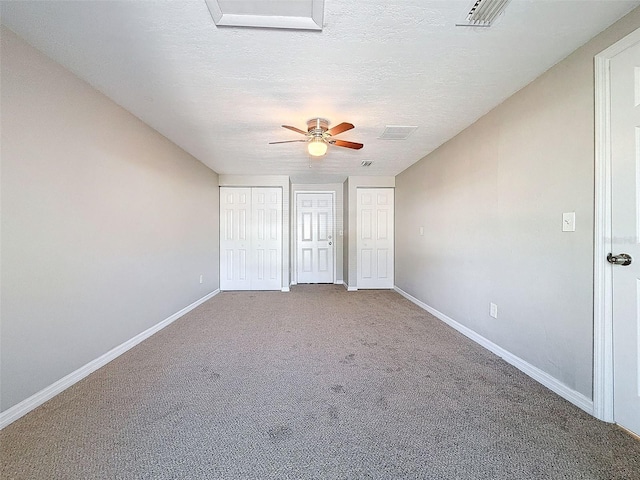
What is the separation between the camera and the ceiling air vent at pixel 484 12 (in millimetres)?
1287

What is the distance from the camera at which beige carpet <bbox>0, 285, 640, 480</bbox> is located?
1184 millimetres

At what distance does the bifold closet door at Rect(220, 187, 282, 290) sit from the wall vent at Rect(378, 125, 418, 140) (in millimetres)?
2458

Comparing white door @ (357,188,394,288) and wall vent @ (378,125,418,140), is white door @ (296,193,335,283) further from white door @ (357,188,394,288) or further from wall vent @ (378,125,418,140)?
wall vent @ (378,125,418,140)

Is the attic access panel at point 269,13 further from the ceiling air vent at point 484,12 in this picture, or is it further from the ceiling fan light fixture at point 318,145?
the ceiling fan light fixture at point 318,145

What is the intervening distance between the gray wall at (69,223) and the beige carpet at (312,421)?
0.33m

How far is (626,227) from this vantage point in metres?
1.39

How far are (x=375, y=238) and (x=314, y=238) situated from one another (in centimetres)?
137

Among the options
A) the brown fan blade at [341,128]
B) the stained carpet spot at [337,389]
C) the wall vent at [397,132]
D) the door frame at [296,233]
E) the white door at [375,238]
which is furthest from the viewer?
the door frame at [296,233]

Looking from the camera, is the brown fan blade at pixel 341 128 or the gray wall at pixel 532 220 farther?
the brown fan blade at pixel 341 128

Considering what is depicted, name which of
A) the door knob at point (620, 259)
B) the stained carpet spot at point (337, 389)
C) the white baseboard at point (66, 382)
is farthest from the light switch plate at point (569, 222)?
the white baseboard at point (66, 382)

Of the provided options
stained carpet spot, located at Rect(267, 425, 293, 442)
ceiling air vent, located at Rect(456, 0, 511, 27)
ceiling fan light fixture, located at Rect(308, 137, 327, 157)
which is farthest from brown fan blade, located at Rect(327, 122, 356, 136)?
stained carpet spot, located at Rect(267, 425, 293, 442)

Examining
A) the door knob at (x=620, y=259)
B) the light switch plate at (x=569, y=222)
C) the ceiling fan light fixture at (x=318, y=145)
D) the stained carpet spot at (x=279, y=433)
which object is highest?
the ceiling fan light fixture at (x=318, y=145)

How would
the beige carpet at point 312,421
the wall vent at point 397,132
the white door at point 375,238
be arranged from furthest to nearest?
the white door at point 375,238, the wall vent at point 397,132, the beige carpet at point 312,421

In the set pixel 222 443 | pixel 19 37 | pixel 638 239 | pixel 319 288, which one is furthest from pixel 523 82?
pixel 319 288
